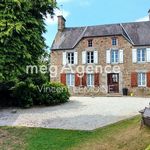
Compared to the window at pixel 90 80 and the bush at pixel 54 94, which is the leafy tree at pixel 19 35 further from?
the window at pixel 90 80

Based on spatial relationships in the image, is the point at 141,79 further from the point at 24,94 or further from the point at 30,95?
the point at 24,94

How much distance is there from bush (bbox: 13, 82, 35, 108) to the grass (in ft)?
18.3

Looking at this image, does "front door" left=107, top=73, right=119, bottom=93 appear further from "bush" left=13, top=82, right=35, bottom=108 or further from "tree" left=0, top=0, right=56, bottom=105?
"tree" left=0, top=0, right=56, bottom=105

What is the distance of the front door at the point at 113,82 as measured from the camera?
31062 mm

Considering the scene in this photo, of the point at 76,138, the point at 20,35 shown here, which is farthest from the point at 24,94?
the point at 76,138

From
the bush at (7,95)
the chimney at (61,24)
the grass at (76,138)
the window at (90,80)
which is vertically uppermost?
the chimney at (61,24)

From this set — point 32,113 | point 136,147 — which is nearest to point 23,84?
point 32,113

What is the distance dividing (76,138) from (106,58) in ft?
70.2

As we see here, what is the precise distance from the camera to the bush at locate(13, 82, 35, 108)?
1787cm

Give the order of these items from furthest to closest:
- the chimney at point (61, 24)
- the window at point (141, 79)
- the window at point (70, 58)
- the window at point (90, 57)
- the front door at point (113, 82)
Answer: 1. the chimney at point (61, 24)
2. the window at point (70, 58)
3. the window at point (90, 57)
4. the front door at point (113, 82)
5. the window at point (141, 79)

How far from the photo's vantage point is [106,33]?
104 ft

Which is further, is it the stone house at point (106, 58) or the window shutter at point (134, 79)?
the stone house at point (106, 58)

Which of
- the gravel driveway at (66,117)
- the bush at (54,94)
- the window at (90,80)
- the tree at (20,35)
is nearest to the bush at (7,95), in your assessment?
the gravel driveway at (66,117)

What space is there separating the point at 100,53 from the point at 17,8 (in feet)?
68.8
